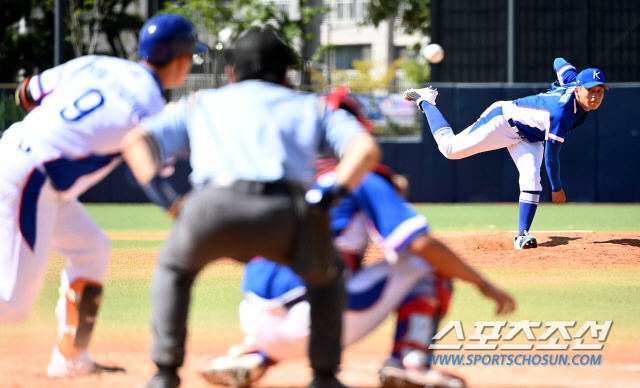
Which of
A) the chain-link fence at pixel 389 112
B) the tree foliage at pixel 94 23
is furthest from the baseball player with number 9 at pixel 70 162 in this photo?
the tree foliage at pixel 94 23

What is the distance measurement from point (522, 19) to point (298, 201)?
661 inches

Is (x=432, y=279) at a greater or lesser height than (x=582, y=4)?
lesser

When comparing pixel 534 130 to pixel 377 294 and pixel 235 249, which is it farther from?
pixel 235 249

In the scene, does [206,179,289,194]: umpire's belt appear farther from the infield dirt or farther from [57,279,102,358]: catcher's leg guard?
[57,279,102,358]: catcher's leg guard

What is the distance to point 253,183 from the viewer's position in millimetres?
2939

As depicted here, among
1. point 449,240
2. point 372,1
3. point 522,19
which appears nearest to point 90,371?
point 449,240

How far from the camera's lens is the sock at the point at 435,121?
9819mm

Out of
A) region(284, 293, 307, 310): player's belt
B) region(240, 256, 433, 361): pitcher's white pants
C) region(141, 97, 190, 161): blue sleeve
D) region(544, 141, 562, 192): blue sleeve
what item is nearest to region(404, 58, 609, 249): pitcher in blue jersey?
region(544, 141, 562, 192): blue sleeve

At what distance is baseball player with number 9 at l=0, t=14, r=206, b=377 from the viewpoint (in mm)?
3631

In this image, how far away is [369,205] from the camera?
3.22m

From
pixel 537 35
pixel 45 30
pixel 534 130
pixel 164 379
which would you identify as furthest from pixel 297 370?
pixel 45 30

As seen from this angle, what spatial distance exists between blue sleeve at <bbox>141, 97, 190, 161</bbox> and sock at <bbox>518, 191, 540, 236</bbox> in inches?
257

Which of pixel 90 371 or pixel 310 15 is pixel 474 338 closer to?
pixel 90 371

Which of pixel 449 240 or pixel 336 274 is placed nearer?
pixel 336 274
